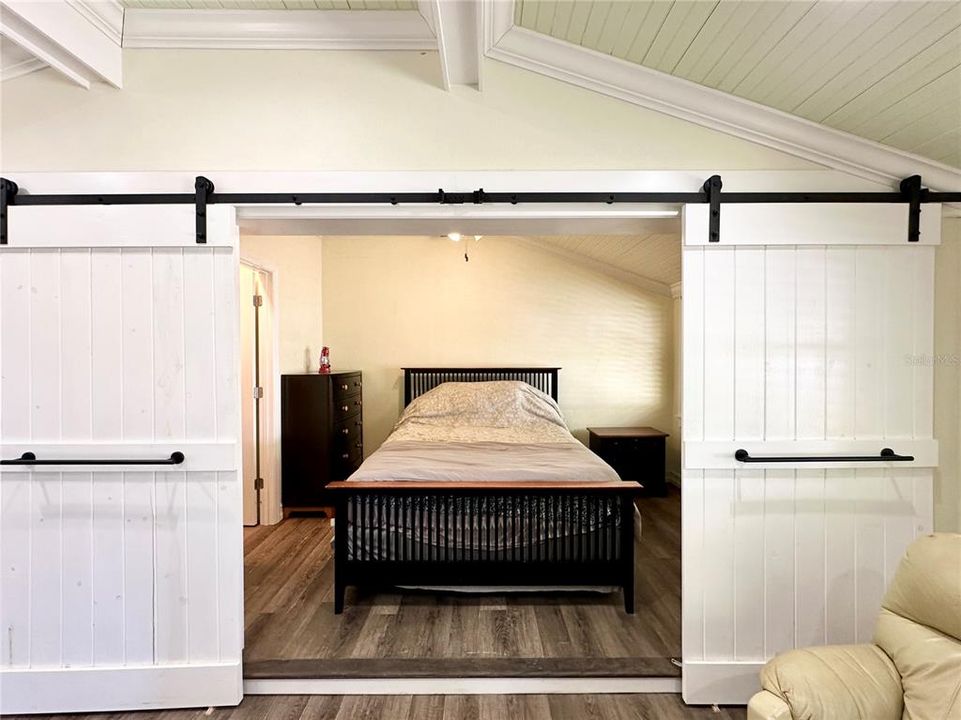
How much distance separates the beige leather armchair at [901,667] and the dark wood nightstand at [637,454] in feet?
Result: 9.83

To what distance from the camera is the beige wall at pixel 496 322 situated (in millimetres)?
4918

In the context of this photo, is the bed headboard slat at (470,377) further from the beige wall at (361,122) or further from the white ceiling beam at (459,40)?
the white ceiling beam at (459,40)

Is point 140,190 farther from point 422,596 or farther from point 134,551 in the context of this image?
point 422,596

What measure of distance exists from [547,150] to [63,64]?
6.00 feet

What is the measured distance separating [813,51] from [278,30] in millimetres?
1908

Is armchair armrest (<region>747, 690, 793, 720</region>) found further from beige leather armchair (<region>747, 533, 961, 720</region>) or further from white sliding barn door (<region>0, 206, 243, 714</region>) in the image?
white sliding barn door (<region>0, 206, 243, 714</region>)

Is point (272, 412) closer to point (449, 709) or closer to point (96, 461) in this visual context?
point (96, 461)

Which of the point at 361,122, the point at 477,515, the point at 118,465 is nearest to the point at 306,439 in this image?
the point at 477,515

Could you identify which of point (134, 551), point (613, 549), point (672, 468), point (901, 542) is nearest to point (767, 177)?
point (901, 542)

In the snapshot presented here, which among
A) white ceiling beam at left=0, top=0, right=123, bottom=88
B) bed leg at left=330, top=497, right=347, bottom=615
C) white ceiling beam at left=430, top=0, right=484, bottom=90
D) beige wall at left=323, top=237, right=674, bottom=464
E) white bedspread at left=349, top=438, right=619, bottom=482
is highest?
white ceiling beam at left=0, top=0, right=123, bottom=88

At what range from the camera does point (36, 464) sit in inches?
73.2

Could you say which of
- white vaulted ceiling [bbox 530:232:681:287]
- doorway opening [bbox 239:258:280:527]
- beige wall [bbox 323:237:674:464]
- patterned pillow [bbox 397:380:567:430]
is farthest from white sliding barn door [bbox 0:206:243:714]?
beige wall [bbox 323:237:674:464]

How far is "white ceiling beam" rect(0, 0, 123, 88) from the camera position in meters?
1.56

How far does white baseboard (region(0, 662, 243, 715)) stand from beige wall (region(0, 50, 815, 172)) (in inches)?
78.2
